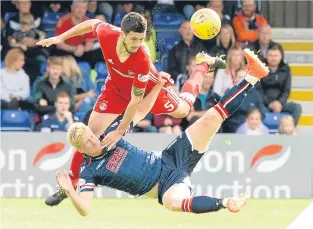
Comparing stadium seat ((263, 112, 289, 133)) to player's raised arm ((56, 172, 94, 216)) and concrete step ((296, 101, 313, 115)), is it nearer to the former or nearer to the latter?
concrete step ((296, 101, 313, 115))

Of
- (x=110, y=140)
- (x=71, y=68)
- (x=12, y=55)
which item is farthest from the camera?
(x=71, y=68)

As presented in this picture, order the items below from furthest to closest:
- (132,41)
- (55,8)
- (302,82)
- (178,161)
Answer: (302,82), (55,8), (178,161), (132,41)

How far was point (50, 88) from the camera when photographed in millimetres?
15586

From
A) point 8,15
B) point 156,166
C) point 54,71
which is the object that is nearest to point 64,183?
point 156,166

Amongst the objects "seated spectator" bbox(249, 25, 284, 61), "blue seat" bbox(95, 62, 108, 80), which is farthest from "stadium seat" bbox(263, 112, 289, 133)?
"blue seat" bbox(95, 62, 108, 80)

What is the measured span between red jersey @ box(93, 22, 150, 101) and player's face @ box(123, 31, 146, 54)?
5.3 inches

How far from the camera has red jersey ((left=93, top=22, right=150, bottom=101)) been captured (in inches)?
415

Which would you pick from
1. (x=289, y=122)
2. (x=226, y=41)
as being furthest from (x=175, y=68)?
(x=289, y=122)

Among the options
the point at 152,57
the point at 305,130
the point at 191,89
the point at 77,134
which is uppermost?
the point at 77,134

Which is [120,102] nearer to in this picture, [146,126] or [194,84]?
[194,84]

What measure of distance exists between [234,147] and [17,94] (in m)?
3.42

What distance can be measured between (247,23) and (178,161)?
22.8 ft

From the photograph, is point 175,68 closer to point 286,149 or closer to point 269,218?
point 286,149

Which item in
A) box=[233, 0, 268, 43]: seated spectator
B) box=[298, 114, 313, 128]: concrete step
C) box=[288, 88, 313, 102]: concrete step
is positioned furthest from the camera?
box=[288, 88, 313, 102]: concrete step
